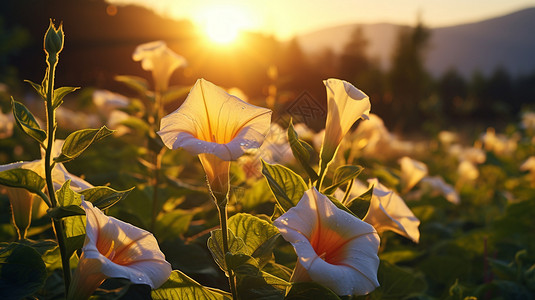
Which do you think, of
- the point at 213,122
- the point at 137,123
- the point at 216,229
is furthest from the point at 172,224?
the point at 213,122

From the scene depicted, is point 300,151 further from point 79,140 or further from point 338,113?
point 79,140

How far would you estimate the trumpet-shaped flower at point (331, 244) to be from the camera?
31.2 inches

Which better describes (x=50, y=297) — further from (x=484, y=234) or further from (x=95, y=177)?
(x=484, y=234)

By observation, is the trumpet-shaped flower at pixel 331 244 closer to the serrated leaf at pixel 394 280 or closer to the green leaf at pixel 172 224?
the serrated leaf at pixel 394 280

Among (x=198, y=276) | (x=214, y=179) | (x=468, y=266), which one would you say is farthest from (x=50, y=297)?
(x=468, y=266)

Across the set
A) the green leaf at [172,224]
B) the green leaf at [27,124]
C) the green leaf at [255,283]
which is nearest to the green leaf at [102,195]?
the green leaf at [27,124]

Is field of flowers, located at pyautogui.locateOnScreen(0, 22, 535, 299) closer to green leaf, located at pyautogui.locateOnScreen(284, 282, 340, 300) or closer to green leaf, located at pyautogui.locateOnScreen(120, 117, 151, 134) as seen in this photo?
green leaf, located at pyautogui.locateOnScreen(284, 282, 340, 300)

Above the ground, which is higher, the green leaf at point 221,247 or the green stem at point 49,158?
the green stem at point 49,158

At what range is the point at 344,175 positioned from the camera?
1.05 meters

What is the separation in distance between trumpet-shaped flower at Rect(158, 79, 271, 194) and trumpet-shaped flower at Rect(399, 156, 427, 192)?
1.23 metres

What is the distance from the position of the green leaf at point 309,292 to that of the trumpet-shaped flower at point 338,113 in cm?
30

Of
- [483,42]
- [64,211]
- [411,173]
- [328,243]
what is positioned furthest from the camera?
[483,42]

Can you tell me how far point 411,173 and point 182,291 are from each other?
4.70 feet

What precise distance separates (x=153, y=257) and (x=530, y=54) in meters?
156
